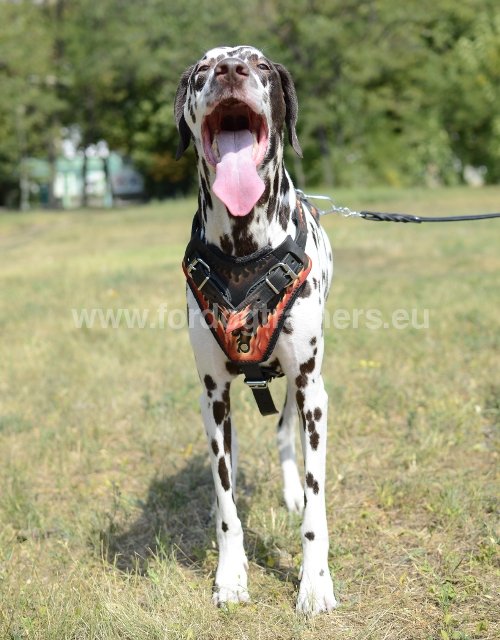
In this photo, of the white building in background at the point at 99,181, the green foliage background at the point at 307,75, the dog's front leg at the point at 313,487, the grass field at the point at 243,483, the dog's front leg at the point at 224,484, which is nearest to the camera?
the grass field at the point at 243,483

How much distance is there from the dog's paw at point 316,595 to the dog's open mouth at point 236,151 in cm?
165

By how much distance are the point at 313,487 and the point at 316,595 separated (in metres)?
0.47

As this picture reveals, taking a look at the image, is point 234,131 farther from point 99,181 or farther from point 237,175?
A: point 99,181

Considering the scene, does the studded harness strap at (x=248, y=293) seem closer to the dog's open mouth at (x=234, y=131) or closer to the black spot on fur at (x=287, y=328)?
the black spot on fur at (x=287, y=328)

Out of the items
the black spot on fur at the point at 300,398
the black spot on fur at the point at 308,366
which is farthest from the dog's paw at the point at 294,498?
the black spot on fur at the point at 308,366

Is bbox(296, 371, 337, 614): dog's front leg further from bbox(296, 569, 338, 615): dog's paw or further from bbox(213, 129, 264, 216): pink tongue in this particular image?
bbox(213, 129, 264, 216): pink tongue

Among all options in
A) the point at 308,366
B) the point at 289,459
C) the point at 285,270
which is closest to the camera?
the point at 285,270

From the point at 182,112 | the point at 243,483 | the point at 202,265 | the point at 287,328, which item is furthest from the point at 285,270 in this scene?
the point at 243,483

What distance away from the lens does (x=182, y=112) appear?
11.7ft

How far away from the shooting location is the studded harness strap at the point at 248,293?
3.36 meters

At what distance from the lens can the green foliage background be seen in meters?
38.2

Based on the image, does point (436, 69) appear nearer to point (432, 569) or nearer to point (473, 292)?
point (473, 292)

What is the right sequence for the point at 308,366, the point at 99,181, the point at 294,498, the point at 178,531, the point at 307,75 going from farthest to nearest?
the point at 99,181
the point at 307,75
the point at 294,498
the point at 178,531
the point at 308,366

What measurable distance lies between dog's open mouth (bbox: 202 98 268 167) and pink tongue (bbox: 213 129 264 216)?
11mm
